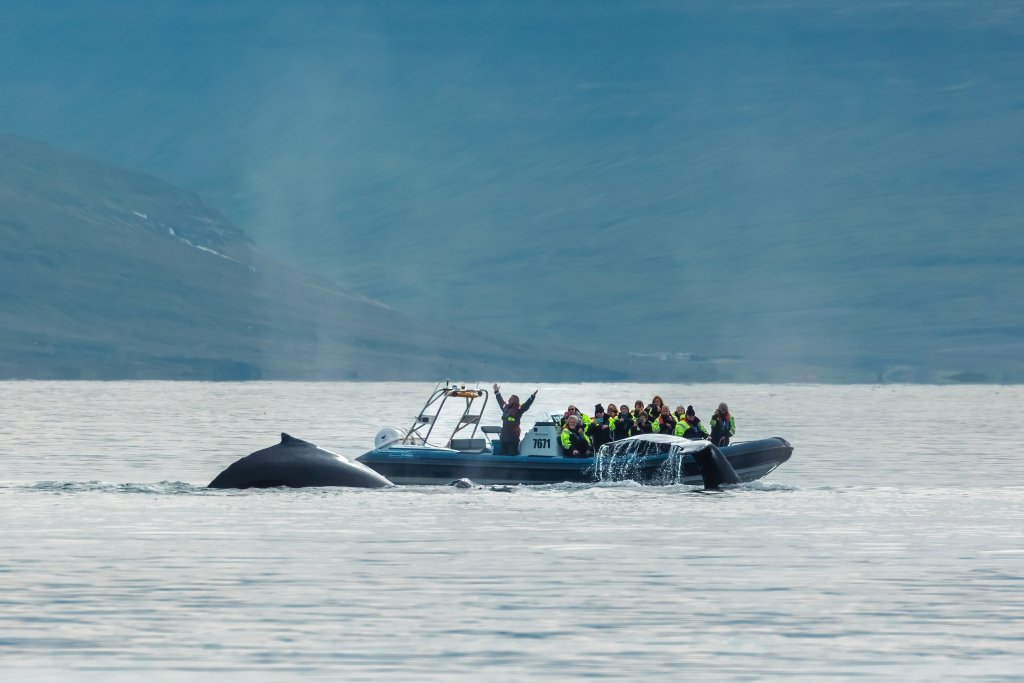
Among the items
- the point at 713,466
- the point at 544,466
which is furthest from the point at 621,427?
the point at 713,466

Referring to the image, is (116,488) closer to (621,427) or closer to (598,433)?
(598,433)

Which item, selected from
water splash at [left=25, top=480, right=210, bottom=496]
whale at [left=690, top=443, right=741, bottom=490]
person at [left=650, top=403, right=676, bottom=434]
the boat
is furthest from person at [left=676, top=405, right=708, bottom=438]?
water splash at [left=25, top=480, right=210, bottom=496]

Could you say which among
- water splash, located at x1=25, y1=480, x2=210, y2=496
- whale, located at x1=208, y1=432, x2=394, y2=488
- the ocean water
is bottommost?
the ocean water

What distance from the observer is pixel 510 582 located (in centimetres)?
3309

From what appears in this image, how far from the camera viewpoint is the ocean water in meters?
25.4

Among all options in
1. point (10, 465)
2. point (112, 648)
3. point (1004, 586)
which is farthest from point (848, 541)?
point (10, 465)

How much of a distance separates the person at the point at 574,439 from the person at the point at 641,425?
147 centimetres

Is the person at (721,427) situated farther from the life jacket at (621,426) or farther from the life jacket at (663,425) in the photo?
the life jacket at (621,426)

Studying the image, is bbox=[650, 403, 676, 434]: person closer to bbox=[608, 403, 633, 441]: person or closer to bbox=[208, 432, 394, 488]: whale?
bbox=[608, 403, 633, 441]: person

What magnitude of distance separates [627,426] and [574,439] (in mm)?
1618

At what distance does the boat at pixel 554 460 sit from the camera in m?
53.9

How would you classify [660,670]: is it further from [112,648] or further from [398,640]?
[112,648]

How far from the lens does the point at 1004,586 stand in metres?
32.8

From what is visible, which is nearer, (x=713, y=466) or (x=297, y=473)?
(x=713, y=466)
